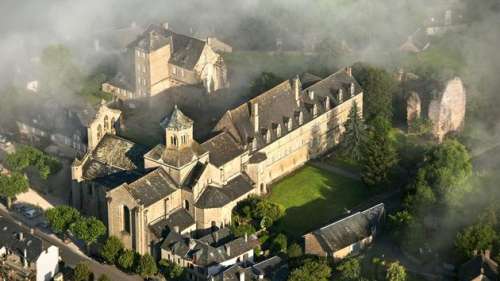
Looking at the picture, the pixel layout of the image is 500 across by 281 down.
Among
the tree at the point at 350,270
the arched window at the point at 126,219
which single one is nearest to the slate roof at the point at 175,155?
A: the arched window at the point at 126,219

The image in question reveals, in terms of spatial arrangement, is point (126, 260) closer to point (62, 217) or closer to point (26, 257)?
point (62, 217)

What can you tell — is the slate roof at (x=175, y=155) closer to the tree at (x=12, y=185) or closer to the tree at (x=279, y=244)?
the tree at (x=279, y=244)

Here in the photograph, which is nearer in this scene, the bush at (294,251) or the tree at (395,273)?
the tree at (395,273)

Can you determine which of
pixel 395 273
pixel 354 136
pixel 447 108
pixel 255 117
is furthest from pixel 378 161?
pixel 395 273

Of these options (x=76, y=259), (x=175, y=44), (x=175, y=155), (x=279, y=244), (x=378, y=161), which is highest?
(x=175, y=44)

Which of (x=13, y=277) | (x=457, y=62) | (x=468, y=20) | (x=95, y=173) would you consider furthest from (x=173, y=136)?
(x=468, y=20)

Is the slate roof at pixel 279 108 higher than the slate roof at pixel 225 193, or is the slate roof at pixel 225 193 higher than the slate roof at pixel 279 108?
the slate roof at pixel 279 108

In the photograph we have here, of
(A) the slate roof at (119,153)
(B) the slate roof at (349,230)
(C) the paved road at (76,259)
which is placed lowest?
(C) the paved road at (76,259)
